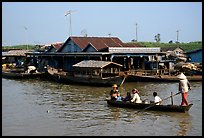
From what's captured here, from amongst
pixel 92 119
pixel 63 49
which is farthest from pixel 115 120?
pixel 63 49

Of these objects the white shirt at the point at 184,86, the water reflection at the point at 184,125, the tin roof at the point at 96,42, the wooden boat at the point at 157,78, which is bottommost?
the water reflection at the point at 184,125

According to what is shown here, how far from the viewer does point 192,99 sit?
17125mm

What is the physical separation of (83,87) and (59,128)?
466 inches

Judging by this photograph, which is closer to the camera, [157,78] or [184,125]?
[184,125]

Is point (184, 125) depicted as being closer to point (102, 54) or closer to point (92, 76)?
point (92, 76)

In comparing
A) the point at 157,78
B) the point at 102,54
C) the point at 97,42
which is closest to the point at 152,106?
the point at 157,78

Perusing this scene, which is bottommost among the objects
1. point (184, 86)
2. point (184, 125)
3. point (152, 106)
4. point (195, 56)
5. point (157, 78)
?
point (184, 125)

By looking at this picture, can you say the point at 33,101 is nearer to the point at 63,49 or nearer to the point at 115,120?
the point at 115,120

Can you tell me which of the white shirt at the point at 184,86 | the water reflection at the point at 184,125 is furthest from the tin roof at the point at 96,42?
the water reflection at the point at 184,125

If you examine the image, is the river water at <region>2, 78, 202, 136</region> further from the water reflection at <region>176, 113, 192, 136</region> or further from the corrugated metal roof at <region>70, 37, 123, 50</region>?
the corrugated metal roof at <region>70, 37, 123, 50</region>

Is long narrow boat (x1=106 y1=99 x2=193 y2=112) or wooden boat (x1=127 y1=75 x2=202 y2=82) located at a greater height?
wooden boat (x1=127 y1=75 x2=202 y2=82)

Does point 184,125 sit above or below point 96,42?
below

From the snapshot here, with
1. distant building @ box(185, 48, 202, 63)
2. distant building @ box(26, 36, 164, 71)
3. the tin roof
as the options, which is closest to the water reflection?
distant building @ box(26, 36, 164, 71)

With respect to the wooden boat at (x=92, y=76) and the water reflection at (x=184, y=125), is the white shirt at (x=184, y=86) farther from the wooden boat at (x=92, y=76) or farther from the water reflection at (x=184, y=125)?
the wooden boat at (x=92, y=76)
